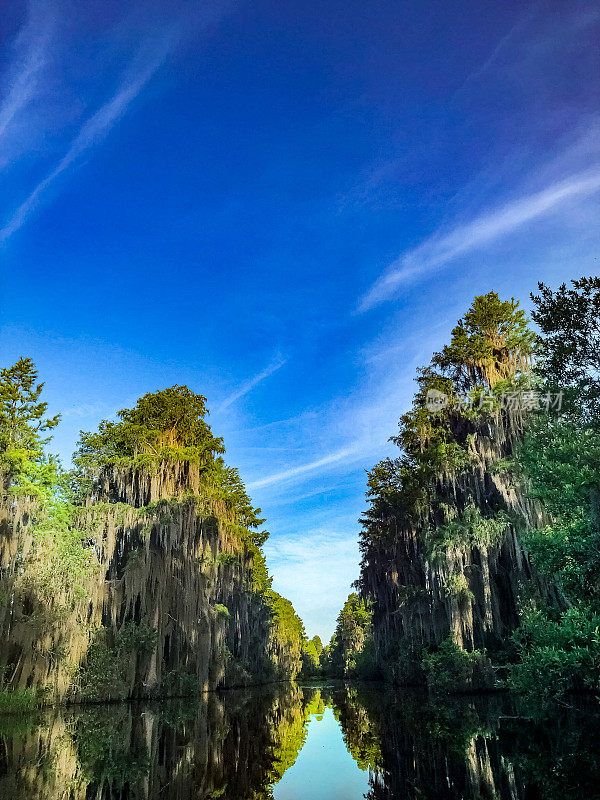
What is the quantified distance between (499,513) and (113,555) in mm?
17961

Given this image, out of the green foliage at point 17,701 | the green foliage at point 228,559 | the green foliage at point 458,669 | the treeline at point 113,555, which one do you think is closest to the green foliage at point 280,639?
the green foliage at point 228,559

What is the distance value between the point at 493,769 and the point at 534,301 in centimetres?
1014

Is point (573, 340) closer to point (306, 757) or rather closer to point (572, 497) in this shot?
point (572, 497)

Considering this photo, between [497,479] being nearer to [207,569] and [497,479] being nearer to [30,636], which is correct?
[207,569]

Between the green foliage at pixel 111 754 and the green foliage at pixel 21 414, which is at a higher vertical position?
the green foliage at pixel 21 414

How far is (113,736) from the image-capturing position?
12.4 m

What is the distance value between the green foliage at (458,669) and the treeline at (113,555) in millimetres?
11460

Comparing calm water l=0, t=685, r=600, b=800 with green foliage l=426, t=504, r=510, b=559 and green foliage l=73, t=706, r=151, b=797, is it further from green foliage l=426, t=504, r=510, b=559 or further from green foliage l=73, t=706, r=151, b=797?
green foliage l=426, t=504, r=510, b=559

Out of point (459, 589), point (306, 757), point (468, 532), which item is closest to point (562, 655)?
point (306, 757)

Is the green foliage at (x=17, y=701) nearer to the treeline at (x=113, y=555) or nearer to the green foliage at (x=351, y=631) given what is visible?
the treeline at (x=113, y=555)

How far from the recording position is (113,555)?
2312 centimetres

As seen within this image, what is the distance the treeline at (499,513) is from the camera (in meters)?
12.3

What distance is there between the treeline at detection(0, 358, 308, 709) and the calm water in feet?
10.6

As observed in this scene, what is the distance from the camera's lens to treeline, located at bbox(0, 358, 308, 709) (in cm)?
1841
